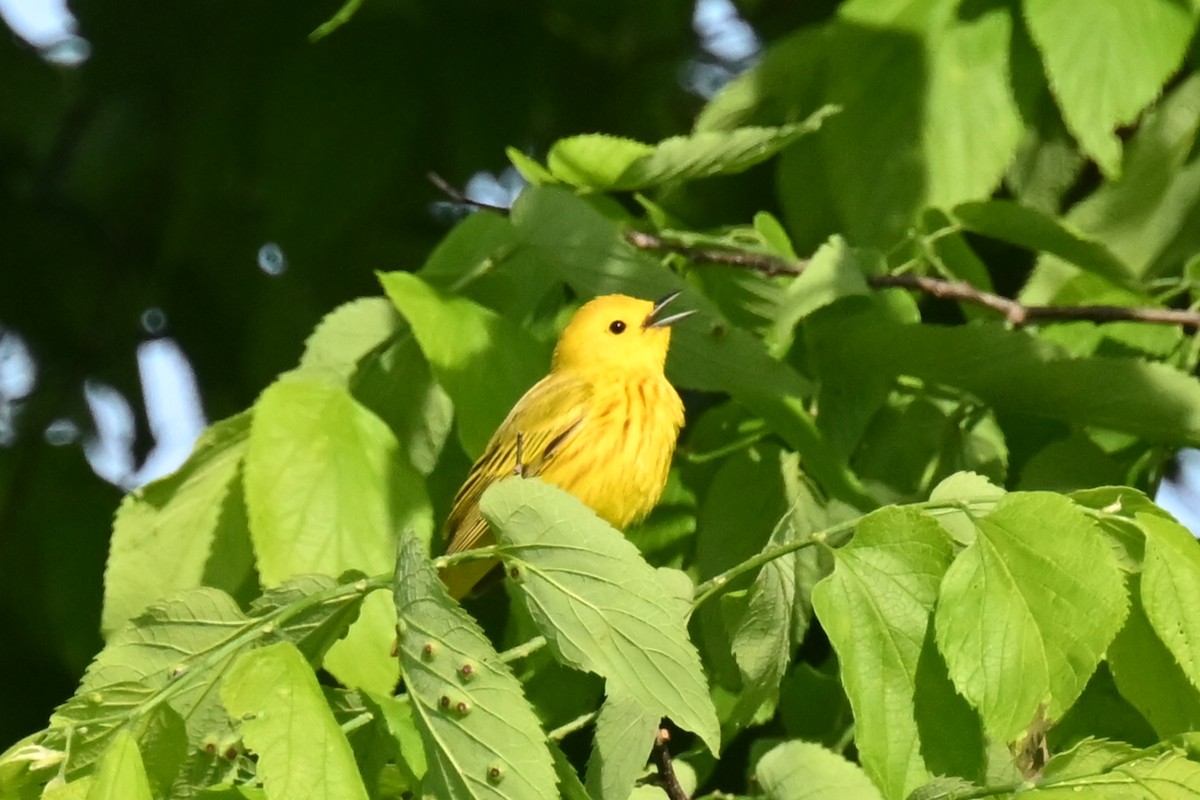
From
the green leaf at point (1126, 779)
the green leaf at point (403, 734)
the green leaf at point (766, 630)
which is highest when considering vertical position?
the green leaf at point (403, 734)

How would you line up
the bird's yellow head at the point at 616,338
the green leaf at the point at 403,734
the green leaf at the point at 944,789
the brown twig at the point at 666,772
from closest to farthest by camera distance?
the green leaf at the point at 944,789
the green leaf at the point at 403,734
the brown twig at the point at 666,772
the bird's yellow head at the point at 616,338

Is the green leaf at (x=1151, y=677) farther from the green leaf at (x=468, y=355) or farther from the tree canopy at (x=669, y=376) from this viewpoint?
the green leaf at (x=468, y=355)

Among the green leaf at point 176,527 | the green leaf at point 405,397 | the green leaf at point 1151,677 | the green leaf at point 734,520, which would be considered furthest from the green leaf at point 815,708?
the green leaf at point 176,527

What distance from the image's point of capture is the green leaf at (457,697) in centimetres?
161

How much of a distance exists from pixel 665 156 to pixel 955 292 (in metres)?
0.61

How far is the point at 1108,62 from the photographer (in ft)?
8.53

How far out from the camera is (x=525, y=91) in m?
4.04

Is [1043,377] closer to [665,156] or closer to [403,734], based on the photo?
[665,156]

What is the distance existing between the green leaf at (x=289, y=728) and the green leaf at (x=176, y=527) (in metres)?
0.94

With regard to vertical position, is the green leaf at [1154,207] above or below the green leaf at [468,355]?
below

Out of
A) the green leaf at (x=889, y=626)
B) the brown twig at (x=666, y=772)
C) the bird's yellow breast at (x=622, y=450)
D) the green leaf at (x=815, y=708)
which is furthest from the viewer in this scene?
the bird's yellow breast at (x=622, y=450)

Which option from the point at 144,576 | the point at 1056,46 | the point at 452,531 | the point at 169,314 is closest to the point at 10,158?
the point at 169,314

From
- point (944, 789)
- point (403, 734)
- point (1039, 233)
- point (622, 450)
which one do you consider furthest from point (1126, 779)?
point (622, 450)

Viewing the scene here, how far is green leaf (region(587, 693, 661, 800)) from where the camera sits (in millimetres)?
1788
